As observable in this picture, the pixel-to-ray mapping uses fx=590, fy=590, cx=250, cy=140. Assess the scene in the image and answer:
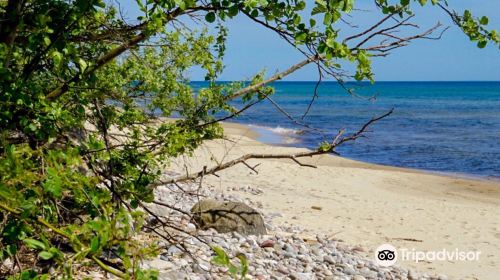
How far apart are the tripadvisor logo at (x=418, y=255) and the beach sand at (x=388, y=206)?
0.13 metres

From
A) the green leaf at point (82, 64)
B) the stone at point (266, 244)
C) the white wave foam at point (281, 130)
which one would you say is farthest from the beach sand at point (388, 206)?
the white wave foam at point (281, 130)

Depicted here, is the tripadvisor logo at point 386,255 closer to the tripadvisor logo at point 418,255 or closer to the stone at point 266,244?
the tripadvisor logo at point 418,255

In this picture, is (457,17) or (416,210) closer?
(457,17)

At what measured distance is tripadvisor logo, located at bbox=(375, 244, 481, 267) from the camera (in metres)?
9.38

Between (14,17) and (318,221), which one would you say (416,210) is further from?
(14,17)

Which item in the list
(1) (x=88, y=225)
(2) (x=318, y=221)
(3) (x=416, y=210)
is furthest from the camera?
(3) (x=416, y=210)

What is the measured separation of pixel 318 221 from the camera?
460 inches

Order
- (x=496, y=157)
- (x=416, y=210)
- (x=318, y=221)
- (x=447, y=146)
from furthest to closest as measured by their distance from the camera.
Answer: (x=447, y=146), (x=496, y=157), (x=416, y=210), (x=318, y=221)

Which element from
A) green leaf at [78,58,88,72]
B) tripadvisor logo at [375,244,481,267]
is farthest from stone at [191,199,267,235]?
green leaf at [78,58,88,72]

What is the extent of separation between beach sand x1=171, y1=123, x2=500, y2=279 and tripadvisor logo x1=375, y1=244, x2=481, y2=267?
132 millimetres

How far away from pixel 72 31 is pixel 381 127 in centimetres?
3906

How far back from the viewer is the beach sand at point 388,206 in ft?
34.4

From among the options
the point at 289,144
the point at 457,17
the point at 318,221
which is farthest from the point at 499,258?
the point at 289,144

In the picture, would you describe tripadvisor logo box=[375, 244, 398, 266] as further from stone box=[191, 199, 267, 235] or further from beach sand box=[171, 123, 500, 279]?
stone box=[191, 199, 267, 235]
